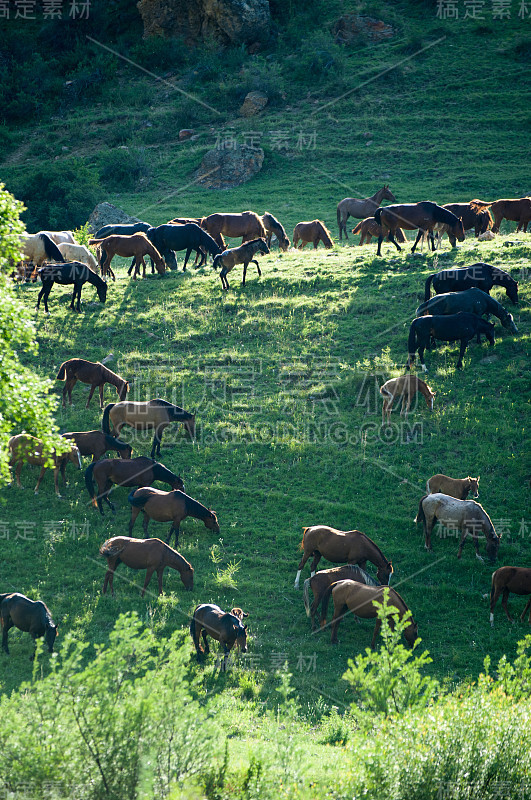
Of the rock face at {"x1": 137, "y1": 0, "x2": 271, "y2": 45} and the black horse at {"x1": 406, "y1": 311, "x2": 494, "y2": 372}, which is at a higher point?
the rock face at {"x1": 137, "y1": 0, "x2": 271, "y2": 45}

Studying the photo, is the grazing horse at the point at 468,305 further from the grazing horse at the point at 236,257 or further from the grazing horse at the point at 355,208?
the grazing horse at the point at 355,208

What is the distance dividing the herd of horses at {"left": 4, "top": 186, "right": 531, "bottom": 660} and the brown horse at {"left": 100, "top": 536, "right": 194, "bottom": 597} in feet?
0.06

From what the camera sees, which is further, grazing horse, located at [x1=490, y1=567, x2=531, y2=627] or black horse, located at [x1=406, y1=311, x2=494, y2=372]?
black horse, located at [x1=406, y1=311, x2=494, y2=372]

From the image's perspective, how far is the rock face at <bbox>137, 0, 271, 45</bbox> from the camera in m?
59.4

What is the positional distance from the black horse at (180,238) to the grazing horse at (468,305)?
9978 millimetres

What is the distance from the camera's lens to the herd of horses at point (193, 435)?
13.0 meters

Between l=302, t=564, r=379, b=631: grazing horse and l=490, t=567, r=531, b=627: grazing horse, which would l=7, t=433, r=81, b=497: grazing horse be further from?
l=490, t=567, r=531, b=627: grazing horse

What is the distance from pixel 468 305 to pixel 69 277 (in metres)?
12.3

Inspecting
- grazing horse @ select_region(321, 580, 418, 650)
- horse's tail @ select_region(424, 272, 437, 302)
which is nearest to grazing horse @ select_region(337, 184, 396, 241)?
horse's tail @ select_region(424, 272, 437, 302)

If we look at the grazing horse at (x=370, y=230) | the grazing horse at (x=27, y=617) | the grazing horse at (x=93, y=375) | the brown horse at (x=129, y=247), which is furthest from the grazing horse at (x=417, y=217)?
the grazing horse at (x=27, y=617)

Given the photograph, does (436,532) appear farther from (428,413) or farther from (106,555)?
(106,555)

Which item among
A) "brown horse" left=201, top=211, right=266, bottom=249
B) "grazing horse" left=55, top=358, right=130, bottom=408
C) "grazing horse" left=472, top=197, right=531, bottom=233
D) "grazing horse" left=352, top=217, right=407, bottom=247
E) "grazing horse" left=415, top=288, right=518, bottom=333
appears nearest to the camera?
"grazing horse" left=55, top=358, right=130, bottom=408

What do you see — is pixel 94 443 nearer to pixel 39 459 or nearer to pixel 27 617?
pixel 39 459

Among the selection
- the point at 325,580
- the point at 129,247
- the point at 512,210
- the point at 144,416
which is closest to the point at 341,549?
the point at 325,580
